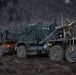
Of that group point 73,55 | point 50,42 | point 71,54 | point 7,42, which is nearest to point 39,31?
point 50,42

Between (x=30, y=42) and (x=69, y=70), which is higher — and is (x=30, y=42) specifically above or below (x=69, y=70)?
Result: above

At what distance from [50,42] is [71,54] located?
1.82 metres

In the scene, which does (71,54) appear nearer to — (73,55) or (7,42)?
(73,55)

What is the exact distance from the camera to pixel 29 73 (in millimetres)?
10523

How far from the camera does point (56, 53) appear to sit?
14.2 m

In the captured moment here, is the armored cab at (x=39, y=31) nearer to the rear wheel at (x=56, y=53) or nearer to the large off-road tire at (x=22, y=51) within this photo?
the large off-road tire at (x=22, y=51)

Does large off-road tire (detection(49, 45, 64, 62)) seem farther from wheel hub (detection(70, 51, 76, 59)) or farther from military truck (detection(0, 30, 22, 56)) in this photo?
military truck (detection(0, 30, 22, 56))

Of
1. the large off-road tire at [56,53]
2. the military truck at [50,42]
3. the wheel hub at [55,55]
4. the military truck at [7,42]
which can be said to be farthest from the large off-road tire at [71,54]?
the military truck at [7,42]

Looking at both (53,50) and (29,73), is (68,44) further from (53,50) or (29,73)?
(29,73)

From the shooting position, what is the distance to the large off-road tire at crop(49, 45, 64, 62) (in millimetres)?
13891

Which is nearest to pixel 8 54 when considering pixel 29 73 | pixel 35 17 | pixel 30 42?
pixel 30 42

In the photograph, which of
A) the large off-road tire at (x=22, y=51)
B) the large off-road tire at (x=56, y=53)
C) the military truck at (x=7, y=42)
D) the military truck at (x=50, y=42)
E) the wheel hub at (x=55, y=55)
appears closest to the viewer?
the military truck at (x=50, y=42)

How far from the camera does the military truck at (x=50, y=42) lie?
13.7 metres

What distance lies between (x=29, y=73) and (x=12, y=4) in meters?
43.8
